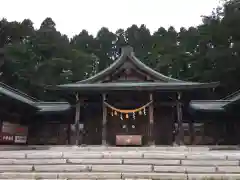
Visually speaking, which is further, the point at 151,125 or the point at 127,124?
the point at 127,124

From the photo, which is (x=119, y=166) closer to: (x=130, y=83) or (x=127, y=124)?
(x=127, y=124)

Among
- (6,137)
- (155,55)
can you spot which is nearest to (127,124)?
(6,137)

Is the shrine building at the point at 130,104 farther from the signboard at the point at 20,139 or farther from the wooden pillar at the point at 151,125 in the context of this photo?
the signboard at the point at 20,139

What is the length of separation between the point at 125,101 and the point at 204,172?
39.0 ft

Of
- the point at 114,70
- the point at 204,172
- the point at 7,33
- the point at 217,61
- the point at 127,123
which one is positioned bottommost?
the point at 204,172

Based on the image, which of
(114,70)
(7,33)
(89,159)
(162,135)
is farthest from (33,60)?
(89,159)

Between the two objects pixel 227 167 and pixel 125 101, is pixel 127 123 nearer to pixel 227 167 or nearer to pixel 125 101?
pixel 125 101

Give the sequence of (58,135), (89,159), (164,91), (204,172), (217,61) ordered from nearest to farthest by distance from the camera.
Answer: (204,172), (89,159), (164,91), (58,135), (217,61)

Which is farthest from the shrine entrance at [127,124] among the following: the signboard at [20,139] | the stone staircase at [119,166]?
the stone staircase at [119,166]

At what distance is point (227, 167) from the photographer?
1040 centimetres

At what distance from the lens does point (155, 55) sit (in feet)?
159

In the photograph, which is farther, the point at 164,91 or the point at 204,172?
the point at 164,91

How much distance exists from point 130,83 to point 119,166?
11.8 meters

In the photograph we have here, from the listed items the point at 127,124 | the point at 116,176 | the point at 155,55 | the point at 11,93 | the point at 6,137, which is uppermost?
the point at 155,55
